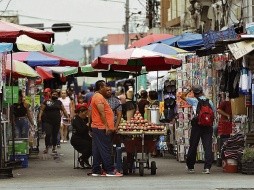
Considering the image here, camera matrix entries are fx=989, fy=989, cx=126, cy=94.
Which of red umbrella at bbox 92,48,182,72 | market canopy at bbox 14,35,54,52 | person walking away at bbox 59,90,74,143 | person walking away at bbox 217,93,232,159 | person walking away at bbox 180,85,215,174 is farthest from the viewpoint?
person walking away at bbox 59,90,74,143

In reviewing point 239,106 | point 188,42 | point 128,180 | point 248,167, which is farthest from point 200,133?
point 188,42

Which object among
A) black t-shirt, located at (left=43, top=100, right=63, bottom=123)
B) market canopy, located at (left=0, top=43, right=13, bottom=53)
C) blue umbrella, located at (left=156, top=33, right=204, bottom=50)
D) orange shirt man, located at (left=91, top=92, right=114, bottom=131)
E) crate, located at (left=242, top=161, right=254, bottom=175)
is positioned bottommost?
crate, located at (left=242, top=161, right=254, bottom=175)

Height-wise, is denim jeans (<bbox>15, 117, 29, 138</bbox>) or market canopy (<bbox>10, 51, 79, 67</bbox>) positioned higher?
market canopy (<bbox>10, 51, 79, 67</bbox>)

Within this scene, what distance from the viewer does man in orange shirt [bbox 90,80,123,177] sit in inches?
784

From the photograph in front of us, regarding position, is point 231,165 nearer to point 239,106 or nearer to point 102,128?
point 239,106

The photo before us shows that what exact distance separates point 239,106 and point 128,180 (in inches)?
171

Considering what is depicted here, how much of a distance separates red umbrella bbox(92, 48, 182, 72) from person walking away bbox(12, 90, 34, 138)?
256 centimetres

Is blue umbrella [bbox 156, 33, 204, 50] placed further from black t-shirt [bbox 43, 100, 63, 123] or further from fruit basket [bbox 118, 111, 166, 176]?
fruit basket [bbox 118, 111, 166, 176]

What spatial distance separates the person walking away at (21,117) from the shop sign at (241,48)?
22.8ft

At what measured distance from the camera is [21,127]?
25562 millimetres

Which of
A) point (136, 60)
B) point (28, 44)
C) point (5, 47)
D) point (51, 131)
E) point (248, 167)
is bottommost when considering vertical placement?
point (248, 167)

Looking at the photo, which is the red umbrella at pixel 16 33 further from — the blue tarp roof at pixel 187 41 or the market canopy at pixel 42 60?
the blue tarp roof at pixel 187 41

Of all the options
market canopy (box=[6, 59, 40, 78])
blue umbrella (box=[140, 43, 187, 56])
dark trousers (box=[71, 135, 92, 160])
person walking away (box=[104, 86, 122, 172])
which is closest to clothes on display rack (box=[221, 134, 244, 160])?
person walking away (box=[104, 86, 122, 172])

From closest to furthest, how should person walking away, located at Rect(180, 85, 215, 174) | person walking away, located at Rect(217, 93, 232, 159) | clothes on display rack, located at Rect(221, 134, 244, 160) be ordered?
A: 1. person walking away, located at Rect(180, 85, 215, 174)
2. clothes on display rack, located at Rect(221, 134, 244, 160)
3. person walking away, located at Rect(217, 93, 232, 159)
